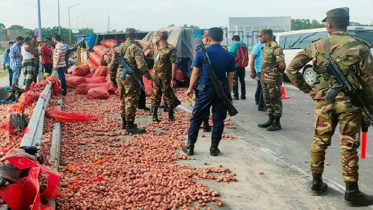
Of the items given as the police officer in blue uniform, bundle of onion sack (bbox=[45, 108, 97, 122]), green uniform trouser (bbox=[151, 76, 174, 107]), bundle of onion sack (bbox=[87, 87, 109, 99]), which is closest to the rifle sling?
the police officer in blue uniform

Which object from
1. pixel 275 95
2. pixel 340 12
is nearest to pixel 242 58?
pixel 275 95

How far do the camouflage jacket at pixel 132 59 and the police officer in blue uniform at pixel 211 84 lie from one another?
1.60 meters

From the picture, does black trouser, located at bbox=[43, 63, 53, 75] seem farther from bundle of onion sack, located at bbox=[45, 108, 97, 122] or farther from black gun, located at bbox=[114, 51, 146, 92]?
black gun, located at bbox=[114, 51, 146, 92]

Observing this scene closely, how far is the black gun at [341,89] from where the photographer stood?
405 cm

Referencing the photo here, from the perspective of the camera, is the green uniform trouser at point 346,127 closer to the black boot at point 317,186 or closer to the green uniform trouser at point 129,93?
the black boot at point 317,186

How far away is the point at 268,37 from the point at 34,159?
17.1ft

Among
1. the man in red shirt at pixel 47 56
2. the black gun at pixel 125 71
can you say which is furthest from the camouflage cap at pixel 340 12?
the man in red shirt at pixel 47 56

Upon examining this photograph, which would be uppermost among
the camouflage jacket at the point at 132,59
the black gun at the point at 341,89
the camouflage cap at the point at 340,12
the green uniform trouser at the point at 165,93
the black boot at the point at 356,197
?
the camouflage cap at the point at 340,12

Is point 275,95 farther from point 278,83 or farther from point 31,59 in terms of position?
point 31,59

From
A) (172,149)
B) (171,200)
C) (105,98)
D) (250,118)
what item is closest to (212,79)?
(172,149)

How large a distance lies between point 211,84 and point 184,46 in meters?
8.00

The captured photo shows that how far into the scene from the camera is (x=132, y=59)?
730 centimetres

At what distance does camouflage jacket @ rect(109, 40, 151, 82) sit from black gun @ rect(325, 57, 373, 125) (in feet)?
12.6

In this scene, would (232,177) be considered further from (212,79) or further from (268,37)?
(268,37)
